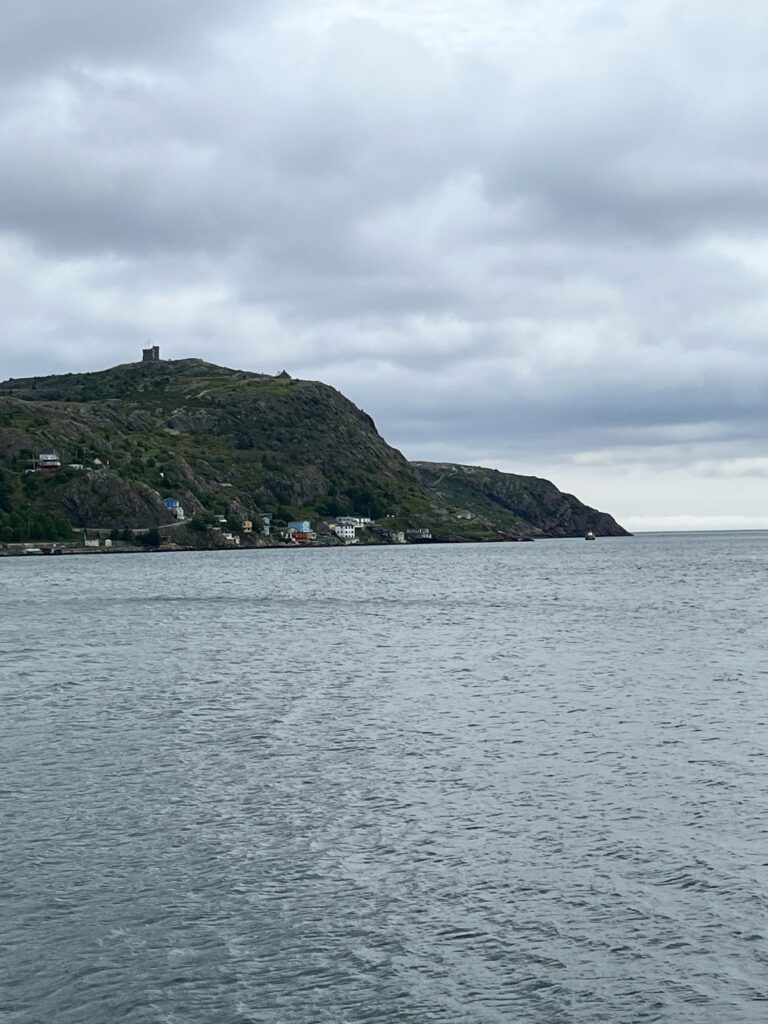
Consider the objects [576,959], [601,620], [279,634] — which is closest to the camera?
[576,959]

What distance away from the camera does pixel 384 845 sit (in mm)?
31406

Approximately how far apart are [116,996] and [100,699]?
40.1m

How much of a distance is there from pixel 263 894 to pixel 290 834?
5317 mm

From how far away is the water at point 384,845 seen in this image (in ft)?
71.6

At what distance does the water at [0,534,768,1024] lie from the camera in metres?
21.8

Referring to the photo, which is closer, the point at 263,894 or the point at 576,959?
the point at 576,959

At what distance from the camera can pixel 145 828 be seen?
33062 mm

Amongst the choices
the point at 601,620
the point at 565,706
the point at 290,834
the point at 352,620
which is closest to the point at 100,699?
the point at 565,706

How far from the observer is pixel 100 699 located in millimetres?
60062

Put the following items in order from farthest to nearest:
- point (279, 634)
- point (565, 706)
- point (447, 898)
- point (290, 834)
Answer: point (279, 634) → point (565, 706) → point (290, 834) → point (447, 898)

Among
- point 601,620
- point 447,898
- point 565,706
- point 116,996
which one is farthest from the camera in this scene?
point 601,620

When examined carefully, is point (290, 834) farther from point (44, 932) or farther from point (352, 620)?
point (352, 620)

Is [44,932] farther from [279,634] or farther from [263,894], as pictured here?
[279,634]

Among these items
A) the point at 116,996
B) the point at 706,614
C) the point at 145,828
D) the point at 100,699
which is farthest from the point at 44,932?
the point at 706,614
